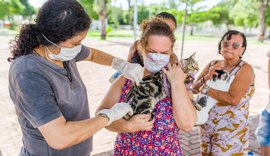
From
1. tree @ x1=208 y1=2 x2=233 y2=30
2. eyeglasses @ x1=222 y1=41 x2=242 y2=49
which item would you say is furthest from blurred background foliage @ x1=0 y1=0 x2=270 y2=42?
eyeglasses @ x1=222 y1=41 x2=242 y2=49

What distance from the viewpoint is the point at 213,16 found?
52.8 m

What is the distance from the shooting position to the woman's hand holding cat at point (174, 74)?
1766 millimetres

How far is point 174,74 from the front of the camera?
179 cm

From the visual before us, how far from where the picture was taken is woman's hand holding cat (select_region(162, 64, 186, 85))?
177 cm

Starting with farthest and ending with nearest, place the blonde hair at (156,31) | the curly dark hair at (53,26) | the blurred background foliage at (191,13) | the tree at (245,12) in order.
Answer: the tree at (245,12) → the blurred background foliage at (191,13) → the blonde hair at (156,31) → the curly dark hair at (53,26)

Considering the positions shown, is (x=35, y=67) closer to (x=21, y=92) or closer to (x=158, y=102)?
(x=21, y=92)

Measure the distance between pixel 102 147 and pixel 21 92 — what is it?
9.60 ft

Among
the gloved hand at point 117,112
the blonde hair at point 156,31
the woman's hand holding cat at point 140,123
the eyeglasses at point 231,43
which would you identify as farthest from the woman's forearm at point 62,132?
the eyeglasses at point 231,43

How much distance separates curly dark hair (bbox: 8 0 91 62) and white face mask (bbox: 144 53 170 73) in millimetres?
487

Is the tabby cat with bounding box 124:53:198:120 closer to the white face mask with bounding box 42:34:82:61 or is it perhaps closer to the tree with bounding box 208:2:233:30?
the white face mask with bounding box 42:34:82:61

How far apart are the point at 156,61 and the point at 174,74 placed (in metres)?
0.17

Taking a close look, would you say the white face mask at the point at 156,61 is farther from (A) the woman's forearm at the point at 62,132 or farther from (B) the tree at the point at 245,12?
(B) the tree at the point at 245,12

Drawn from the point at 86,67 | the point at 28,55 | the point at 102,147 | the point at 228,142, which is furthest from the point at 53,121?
the point at 86,67

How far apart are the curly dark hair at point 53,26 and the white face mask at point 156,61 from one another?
49 centimetres
